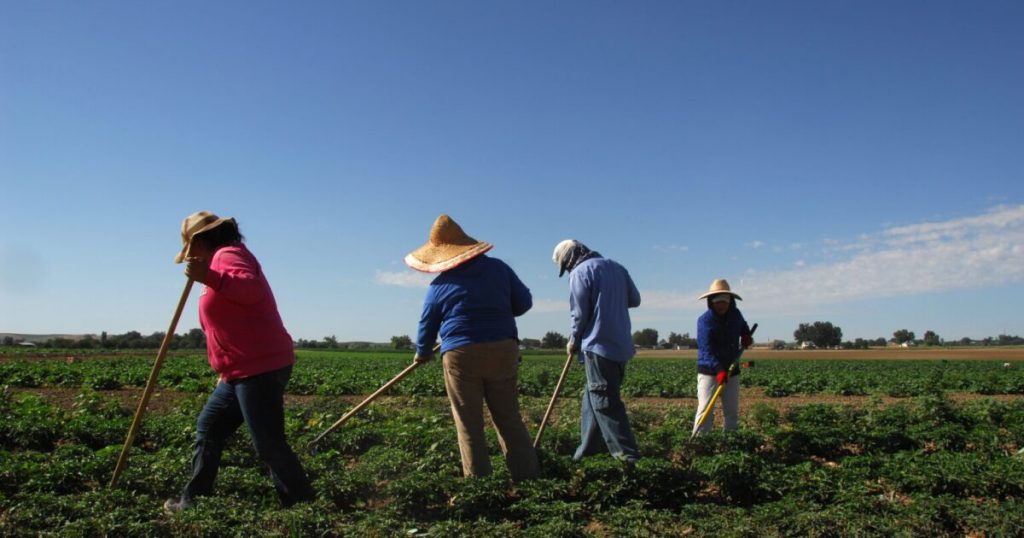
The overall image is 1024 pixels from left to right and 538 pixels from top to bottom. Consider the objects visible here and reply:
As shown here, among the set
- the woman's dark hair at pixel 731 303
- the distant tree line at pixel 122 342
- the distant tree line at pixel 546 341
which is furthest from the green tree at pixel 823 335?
the woman's dark hair at pixel 731 303

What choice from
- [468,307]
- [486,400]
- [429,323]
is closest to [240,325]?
[429,323]

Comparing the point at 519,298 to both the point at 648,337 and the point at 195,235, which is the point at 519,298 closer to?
the point at 195,235

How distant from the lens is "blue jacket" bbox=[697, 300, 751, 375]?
22.3 ft

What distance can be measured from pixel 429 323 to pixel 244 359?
1.24m

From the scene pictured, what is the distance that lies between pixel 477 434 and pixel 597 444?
1.52 metres

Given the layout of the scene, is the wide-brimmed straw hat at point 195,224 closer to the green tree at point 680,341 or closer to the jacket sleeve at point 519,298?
the jacket sleeve at point 519,298

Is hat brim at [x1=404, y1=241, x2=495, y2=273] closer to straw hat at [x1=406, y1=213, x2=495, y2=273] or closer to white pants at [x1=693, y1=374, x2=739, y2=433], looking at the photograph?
straw hat at [x1=406, y1=213, x2=495, y2=273]

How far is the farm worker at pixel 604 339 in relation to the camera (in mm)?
5422

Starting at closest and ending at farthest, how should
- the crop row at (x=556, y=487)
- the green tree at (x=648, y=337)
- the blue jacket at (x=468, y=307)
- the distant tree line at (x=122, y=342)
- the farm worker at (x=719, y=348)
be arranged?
1. the crop row at (x=556, y=487)
2. the blue jacket at (x=468, y=307)
3. the farm worker at (x=719, y=348)
4. the distant tree line at (x=122, y=342)
5. the green tree at (x=648, y=337)

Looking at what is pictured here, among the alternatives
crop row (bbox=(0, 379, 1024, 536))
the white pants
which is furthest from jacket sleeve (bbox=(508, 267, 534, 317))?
the white pants

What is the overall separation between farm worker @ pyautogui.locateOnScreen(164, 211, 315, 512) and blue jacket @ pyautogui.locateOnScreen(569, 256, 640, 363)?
7.72 feet

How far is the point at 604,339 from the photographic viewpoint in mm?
5496

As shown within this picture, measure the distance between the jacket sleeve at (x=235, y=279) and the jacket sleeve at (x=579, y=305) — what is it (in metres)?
2.52

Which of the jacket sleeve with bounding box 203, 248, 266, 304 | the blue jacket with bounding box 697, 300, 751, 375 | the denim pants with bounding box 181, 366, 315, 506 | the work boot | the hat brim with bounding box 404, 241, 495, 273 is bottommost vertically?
the work boot
